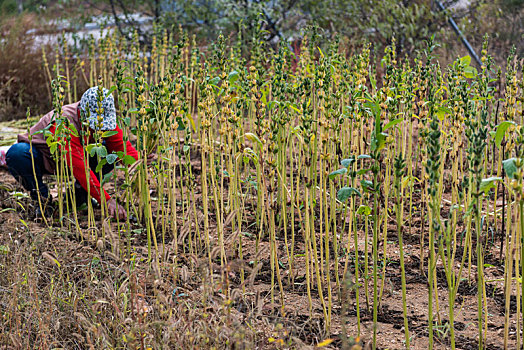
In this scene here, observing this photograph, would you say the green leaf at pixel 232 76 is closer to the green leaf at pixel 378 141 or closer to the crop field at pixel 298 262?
the crop field at pixel 298 262

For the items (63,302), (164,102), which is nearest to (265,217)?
(164,102)

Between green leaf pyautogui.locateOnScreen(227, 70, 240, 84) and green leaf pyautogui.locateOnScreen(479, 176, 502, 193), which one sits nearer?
green leaf pyautogui.locateOnScreen(479, 176, 502, 193)

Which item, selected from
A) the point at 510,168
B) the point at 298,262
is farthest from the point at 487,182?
the point at 298,262

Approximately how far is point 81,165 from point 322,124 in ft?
5.55

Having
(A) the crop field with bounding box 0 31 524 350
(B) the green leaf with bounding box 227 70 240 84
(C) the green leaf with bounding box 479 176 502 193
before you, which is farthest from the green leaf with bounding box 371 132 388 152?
(B) the green leaf with bounding box 227 70 240 84

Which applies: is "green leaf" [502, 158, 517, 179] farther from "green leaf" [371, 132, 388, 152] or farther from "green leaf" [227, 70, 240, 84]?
"green leaf" [227, 70, 240, 84]

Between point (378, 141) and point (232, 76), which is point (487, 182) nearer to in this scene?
point (378, 141)

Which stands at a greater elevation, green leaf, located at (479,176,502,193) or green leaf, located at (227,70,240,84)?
green leaf, located at (227,70,240,84)

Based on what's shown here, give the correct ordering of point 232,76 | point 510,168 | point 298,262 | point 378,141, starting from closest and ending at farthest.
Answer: point 510,168
point 378,141
point 232,76
point 298,262

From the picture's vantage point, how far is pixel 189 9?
7137 mm

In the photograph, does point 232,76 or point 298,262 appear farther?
point 298,262

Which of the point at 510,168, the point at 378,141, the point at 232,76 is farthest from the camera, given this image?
the point at 232,76

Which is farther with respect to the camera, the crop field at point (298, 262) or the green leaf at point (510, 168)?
the crop field at point (298, 262)

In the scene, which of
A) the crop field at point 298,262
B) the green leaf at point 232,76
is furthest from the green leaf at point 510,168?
the green leaf at point 232,76
